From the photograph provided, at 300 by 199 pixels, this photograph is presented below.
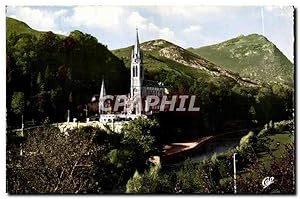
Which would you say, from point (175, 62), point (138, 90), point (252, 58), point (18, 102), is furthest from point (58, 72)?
point (252, 58)

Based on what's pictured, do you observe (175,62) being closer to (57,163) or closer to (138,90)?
(138,90)

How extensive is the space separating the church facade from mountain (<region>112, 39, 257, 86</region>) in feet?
0.13

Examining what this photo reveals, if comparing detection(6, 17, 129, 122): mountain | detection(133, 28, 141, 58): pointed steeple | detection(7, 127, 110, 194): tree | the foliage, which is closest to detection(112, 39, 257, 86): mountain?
detection(133, 28, 141, 58): pointed steeple

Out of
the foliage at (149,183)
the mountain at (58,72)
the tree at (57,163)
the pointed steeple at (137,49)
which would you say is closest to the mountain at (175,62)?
the pointed steeple at (137,49)

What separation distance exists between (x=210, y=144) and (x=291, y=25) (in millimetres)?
914

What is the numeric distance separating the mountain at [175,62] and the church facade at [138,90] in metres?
0.04

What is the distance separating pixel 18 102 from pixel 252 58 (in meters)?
1.56

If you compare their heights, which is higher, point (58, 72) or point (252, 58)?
point (252, 58)

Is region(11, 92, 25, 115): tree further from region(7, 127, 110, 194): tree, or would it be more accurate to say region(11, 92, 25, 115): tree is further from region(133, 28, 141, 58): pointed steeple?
region(133, 28, 141, 58): pointed steeple

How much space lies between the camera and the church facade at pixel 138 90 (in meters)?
4.25

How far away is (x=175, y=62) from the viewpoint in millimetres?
4391

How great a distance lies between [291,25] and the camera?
416 centimetres

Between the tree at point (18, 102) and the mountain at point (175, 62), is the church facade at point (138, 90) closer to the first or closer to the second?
the mountain at point (175, 62)

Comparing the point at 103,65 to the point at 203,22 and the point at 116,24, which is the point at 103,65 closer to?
the point at 116,24
